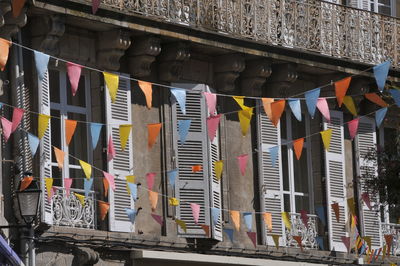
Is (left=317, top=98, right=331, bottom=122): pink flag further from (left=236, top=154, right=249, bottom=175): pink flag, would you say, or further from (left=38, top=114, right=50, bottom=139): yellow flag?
(left=38, top=114, right=50, bottom=139): yellow flag

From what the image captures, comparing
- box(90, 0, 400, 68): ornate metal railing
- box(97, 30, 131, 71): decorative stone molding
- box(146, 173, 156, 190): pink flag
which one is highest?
box(90, 0, 400, 68): ornate metal railing

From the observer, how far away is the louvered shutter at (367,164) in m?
34.6

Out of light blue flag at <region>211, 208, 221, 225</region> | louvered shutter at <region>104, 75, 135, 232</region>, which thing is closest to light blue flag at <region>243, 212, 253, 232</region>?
light blue flag at <region>211, 208, 221, 225</region>

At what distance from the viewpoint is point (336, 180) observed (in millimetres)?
34156

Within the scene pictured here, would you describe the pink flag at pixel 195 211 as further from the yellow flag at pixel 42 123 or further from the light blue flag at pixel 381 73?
the yellow flag at pixel 42 123

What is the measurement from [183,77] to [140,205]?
2.26 m

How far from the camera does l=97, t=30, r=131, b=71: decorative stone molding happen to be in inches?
1179

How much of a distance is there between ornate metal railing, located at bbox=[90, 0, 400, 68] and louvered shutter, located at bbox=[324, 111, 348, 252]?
1.17 m

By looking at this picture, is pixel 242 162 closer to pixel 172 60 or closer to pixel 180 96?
pixel 172 60

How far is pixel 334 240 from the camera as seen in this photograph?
111ft

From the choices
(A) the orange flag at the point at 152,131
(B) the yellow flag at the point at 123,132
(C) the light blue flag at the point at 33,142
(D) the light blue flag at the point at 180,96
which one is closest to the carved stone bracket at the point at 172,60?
(D) the light blue flag at the point at 180,96

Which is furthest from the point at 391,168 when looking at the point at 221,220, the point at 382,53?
the point at 382,53

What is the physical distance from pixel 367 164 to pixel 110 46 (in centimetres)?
644

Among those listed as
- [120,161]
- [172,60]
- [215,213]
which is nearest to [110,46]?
[172,60]
